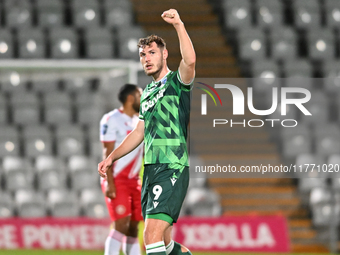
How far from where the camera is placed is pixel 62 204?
26.4 ft

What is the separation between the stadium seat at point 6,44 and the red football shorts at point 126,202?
4.76m

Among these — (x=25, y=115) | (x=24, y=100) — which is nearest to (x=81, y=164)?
(x=25, y=115)

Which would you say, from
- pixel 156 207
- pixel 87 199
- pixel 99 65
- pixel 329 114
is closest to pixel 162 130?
pixel 156 207

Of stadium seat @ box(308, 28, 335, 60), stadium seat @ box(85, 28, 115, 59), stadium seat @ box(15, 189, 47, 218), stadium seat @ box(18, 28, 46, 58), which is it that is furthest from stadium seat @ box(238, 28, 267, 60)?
stadium seat @ box(15, 189, 47, 218)

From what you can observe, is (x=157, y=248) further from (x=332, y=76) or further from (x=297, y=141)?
(x=332, y=76)

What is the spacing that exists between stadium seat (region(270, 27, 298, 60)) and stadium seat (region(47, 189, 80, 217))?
425cm

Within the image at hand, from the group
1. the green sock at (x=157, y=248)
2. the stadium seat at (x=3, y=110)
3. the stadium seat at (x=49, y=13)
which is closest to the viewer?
the green sock at (x=157, y=248)

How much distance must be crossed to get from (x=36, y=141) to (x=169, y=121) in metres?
5.46

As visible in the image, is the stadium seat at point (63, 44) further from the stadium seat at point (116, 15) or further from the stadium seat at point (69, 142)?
Result: the stadium seat at point (69, 142)

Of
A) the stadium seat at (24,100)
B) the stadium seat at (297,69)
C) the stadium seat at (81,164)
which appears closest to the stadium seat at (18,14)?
the stadium seat at (24,100)

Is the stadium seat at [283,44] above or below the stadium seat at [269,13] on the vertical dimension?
below

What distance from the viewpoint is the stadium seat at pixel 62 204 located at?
8023 mm

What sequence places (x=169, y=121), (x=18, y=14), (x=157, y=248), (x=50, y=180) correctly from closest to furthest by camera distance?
1. (x=157, y=248)
2. (x=169, y=121)
3. (x=50, y=180)
4. (x=18, y=14)

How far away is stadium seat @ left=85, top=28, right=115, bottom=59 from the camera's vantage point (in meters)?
9.35
